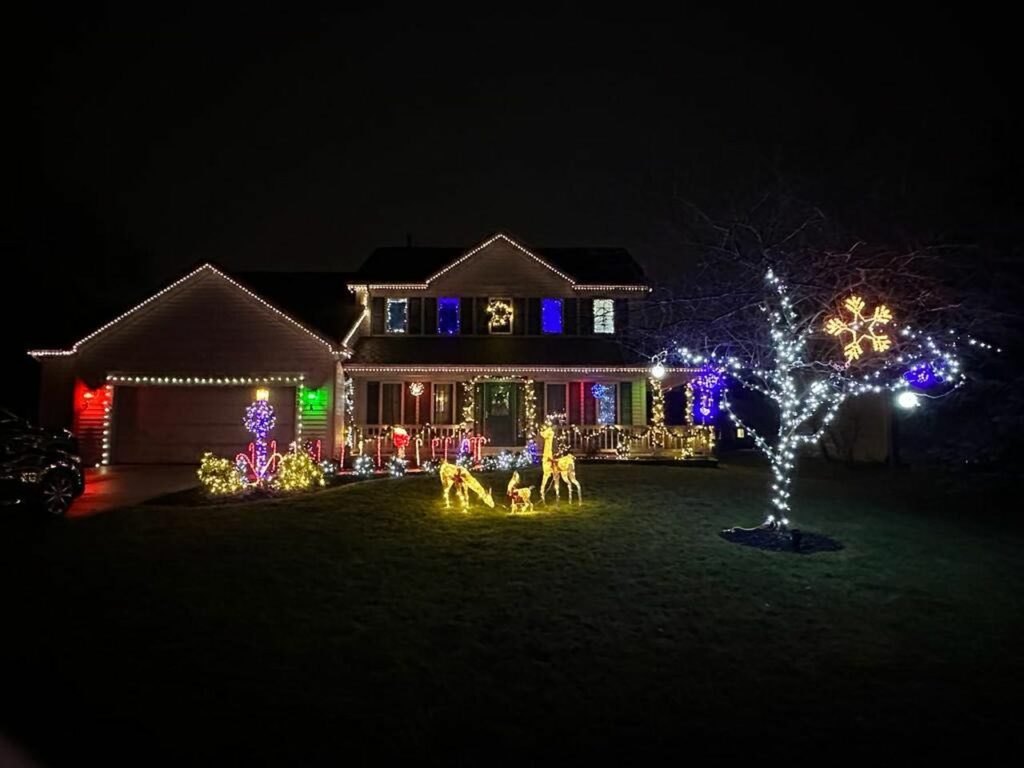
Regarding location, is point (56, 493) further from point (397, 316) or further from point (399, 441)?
point (397, 316)

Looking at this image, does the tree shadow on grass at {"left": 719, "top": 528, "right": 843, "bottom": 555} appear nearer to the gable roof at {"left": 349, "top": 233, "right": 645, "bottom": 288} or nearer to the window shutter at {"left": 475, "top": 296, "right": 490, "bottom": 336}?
the gable roof at {"left": 349, "top": 233, "right": 645, "bottom": 288}

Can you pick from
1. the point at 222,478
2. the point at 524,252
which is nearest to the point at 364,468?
the point at 222,478

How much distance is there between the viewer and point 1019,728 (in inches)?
227

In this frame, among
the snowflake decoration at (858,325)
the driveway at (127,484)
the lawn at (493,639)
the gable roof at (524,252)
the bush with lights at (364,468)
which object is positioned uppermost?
the gable roof at (524,252)

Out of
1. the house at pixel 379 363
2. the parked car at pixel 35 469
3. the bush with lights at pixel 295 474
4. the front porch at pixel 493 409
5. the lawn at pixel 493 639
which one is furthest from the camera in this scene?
the front porch at pixel 493 409

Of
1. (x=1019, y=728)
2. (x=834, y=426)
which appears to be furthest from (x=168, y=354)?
(x=834, y=426)

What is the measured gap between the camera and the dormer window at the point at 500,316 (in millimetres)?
24047

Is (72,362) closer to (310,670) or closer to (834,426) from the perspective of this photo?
(310,670)

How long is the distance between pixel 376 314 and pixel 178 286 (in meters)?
6.09

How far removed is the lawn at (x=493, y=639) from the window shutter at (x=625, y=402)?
36.3 ft

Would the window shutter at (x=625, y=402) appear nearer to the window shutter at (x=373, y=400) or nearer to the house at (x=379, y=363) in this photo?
the house at (x=379, y=363)

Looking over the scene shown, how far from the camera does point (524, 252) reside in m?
23.8

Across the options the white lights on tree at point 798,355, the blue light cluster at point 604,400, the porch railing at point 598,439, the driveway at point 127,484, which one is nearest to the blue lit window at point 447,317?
the porch railing at point 598,439

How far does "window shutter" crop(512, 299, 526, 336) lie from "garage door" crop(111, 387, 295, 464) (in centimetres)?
743
